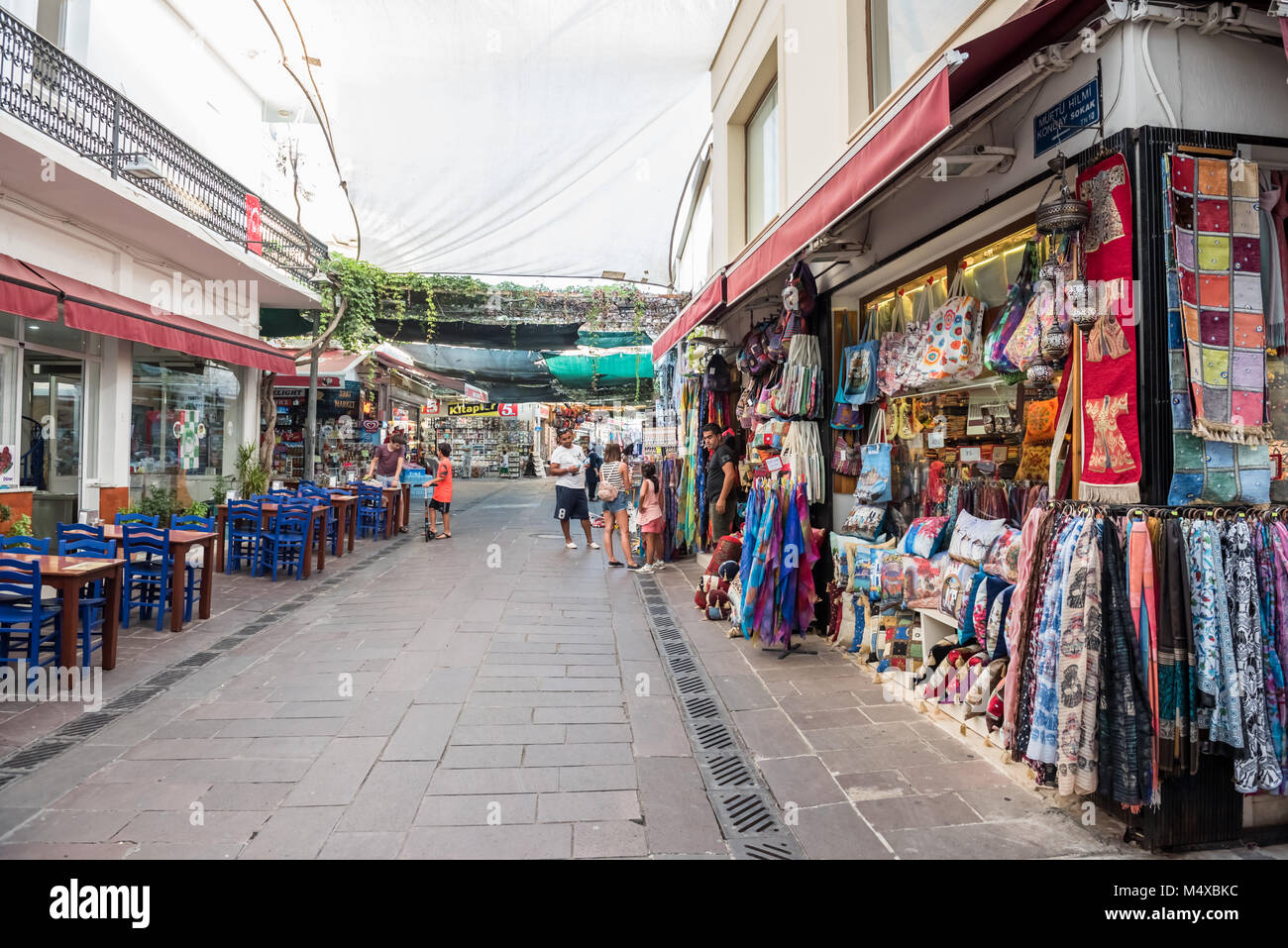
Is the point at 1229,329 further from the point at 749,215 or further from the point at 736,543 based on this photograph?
the point at 749,215

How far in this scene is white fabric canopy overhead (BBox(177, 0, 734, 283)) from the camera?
20.7 feet

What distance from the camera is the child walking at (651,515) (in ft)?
30.3

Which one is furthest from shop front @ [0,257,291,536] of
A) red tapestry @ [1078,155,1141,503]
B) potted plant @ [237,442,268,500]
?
red tapestry @ [1078,155,1141,503]

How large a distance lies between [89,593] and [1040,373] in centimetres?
642

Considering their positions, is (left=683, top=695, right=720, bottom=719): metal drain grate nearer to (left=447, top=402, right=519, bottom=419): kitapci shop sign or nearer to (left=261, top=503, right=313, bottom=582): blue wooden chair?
(left=261, top=503, right=313, bottom=582): blue wooden chair

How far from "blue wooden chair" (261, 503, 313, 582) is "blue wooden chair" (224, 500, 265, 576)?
0.35 ft

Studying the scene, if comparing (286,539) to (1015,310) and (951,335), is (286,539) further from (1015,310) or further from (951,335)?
(1015,310)

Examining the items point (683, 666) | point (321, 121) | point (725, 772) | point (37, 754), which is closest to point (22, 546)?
point (37, 754)

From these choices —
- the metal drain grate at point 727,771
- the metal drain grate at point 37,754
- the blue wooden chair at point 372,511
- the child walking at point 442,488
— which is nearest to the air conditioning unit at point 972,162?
the metal drain grate at point 727,771

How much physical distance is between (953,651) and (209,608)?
635 cm

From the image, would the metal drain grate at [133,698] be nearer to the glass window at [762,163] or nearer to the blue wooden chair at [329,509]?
the blue wooden chair at [329,509]

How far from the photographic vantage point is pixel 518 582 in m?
8.23

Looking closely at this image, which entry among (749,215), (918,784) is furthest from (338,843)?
(749,215)

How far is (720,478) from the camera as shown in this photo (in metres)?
8.08
